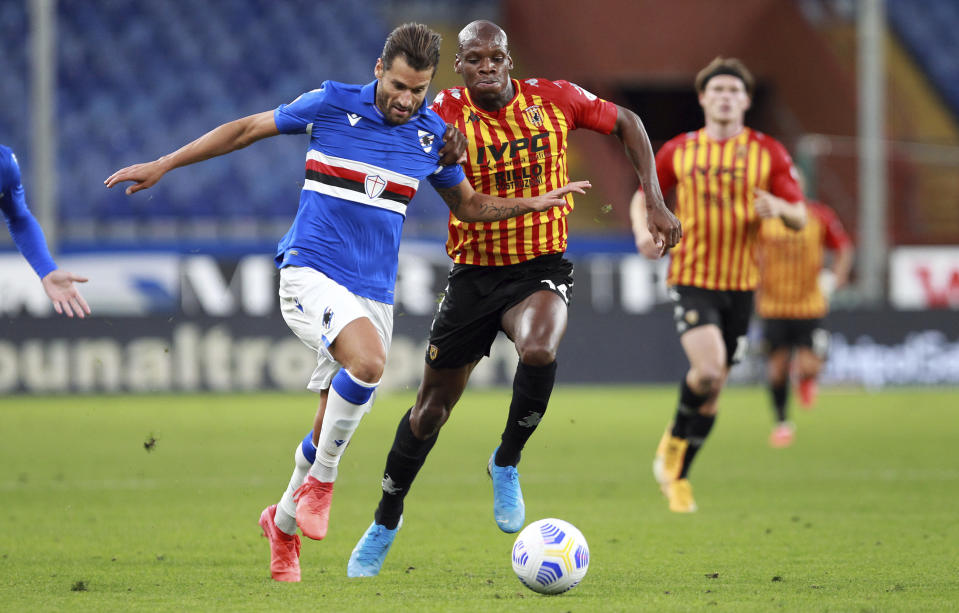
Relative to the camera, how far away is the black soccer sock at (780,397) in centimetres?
1205

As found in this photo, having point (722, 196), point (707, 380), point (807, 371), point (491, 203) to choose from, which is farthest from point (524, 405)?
point (807, 371)

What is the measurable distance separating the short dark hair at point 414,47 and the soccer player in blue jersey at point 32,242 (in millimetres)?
1536

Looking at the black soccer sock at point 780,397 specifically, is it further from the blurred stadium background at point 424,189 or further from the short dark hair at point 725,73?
the blurred stadium background at point 424,189

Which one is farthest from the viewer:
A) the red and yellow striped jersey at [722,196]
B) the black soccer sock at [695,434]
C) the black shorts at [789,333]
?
the black shorts at [789,333]

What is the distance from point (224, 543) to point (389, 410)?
29.2 feet

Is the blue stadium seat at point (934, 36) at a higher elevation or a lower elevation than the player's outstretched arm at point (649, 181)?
higher

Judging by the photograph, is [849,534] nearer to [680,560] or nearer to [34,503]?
[680,560]

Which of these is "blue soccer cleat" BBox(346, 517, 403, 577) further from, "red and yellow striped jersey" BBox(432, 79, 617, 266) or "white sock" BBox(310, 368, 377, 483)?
"red and yellow striped jersey" BBox(432, 79, 617, 266)

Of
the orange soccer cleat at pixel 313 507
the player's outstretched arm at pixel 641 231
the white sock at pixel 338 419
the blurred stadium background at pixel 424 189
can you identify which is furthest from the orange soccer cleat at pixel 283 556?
the blurred stadium background at pixel 424 189

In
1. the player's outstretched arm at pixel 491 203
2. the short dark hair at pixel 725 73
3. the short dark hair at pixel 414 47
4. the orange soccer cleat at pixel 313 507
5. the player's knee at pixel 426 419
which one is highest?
the short dark hair at pixel 725 73

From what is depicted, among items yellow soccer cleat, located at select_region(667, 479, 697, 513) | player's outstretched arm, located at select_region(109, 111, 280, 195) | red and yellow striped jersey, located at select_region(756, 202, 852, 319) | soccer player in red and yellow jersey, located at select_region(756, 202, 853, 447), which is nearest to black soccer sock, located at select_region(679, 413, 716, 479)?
yellow soccer cleat, located at select_region(667, 479, 697, 513)

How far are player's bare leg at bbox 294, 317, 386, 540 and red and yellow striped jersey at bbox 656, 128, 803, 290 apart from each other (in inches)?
132

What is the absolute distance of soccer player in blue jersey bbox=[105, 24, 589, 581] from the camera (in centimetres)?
532

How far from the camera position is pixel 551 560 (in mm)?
5074
